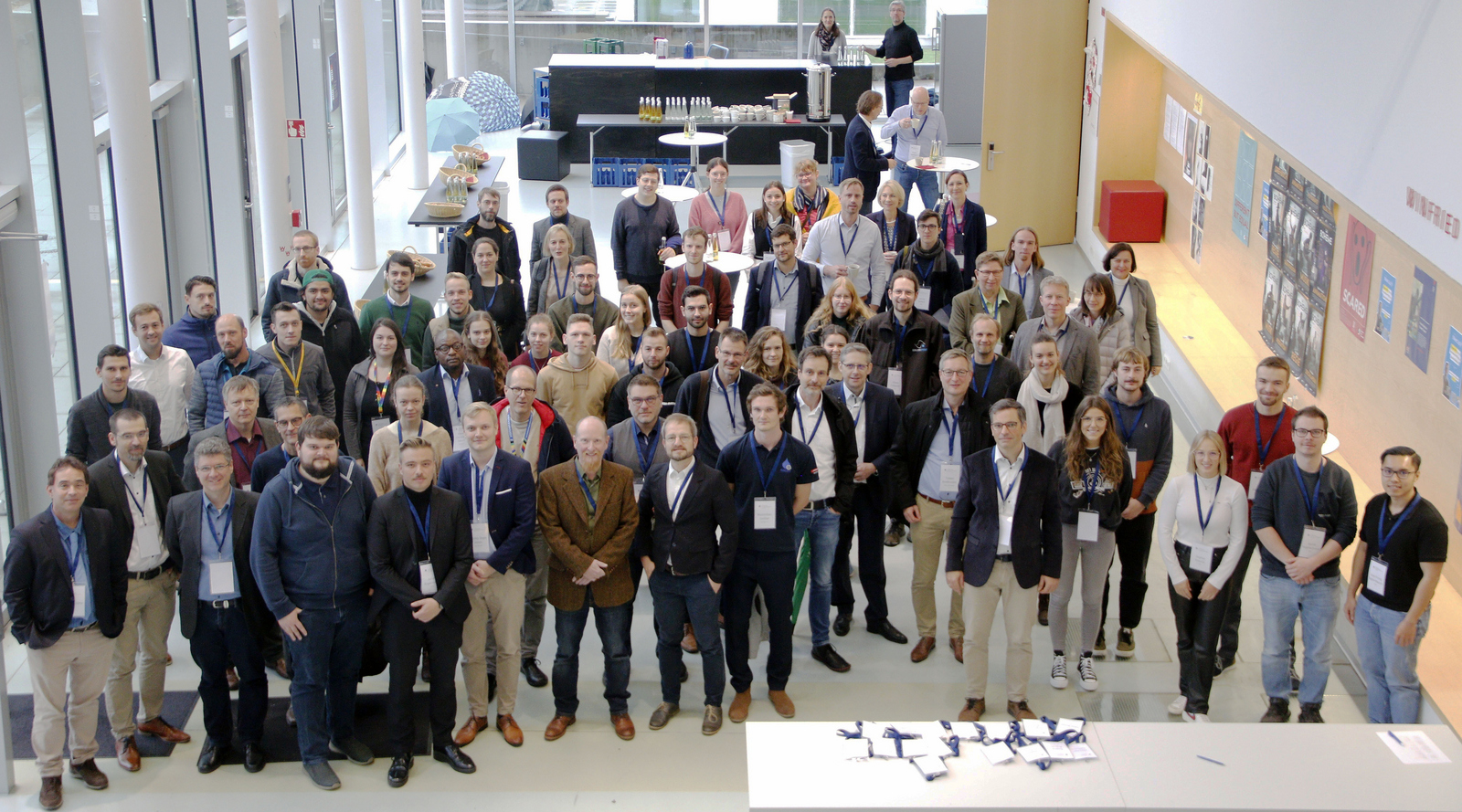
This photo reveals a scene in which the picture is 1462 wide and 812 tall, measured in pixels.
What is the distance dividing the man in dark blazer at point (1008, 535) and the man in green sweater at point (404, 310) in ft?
11.1

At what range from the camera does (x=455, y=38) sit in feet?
69.5

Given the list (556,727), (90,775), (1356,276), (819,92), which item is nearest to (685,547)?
(556,727)

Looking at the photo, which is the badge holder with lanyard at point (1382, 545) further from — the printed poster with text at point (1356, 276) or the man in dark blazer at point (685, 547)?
the printed poster with text at point (1356, 276)

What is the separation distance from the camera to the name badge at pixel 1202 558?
5832mm

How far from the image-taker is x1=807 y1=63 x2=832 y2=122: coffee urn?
17938 mm

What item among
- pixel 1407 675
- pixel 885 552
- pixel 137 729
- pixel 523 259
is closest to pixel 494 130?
pixel 523 259

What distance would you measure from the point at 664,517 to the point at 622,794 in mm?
1133

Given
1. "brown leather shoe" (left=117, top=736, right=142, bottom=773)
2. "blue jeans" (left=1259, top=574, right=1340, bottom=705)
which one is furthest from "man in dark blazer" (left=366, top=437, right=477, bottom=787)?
"blue jeans" (left=1259, top=574, right=1340, bottom=705)

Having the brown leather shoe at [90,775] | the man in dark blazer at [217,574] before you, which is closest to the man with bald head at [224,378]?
the man in dark blazer at [217,574]

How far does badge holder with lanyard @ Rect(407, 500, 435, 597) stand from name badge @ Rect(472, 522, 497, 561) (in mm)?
219

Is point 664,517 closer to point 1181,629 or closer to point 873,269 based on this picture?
point 1181,629

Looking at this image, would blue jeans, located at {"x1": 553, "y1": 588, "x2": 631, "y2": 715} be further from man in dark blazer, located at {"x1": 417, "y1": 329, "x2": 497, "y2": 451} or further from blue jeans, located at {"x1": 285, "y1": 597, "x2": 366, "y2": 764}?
man in dark blazer, located at {"x1": 417, "y1": 329, "x2": 497, "y2": 451}

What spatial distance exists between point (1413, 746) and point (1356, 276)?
436 cm

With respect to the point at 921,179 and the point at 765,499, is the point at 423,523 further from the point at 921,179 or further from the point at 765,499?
the point at 921,179
